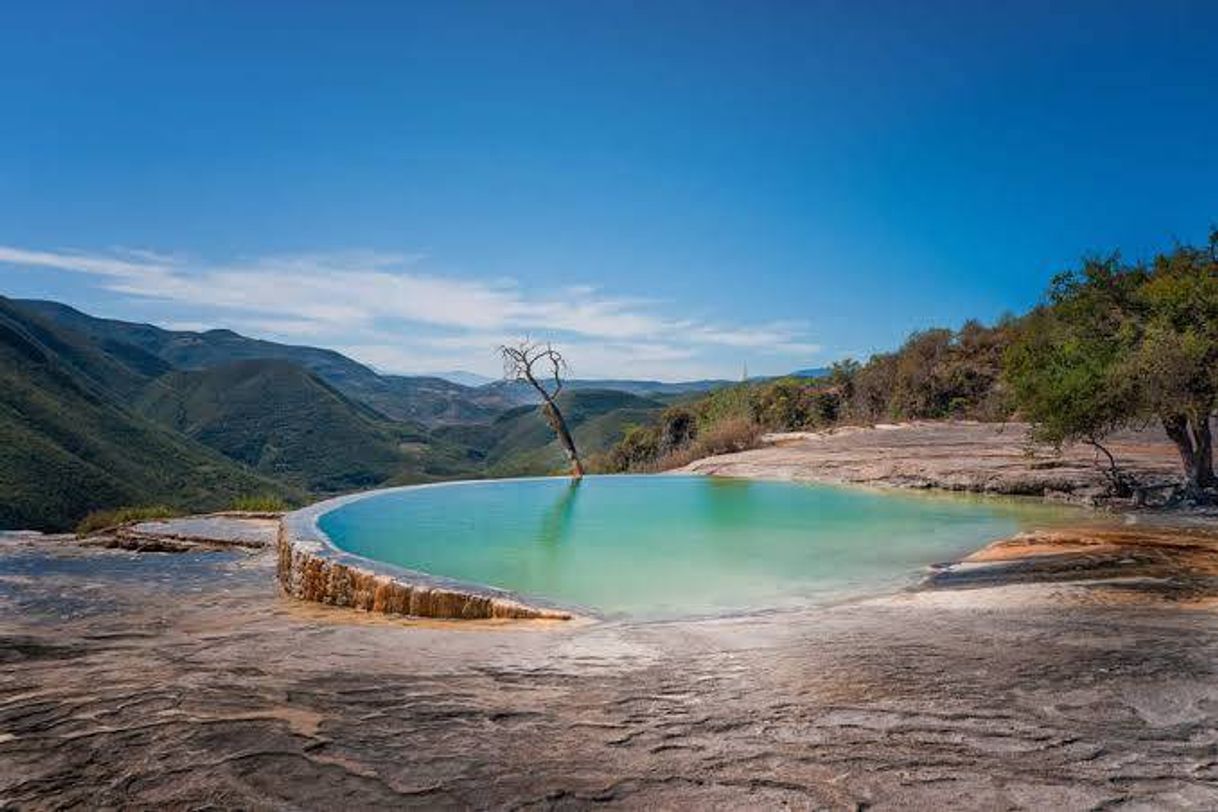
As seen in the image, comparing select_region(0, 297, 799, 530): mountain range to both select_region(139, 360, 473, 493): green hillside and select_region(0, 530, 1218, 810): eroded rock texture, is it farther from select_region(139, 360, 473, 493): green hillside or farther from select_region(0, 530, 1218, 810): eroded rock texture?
select_region(0, 530, 1218, 810): eroded rock texture

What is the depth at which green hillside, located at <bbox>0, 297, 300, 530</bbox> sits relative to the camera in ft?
127

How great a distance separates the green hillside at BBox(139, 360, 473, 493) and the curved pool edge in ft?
249

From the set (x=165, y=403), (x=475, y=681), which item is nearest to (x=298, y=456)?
(x=165, y=403)

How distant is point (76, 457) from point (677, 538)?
49534mm

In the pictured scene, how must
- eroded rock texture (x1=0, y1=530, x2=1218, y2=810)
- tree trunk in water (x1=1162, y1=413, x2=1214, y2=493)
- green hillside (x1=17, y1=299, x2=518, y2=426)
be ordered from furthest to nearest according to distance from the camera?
green hillside (x1=17, y1=299, x2=518, y2=426)
tree trunk in water (x1=1162, y1=413, x2=1214, y2=493)
eroded rock texture (x1=0, y1=530, x2=1218, y2=810)

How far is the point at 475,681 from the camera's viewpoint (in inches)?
122

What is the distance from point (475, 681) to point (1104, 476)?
10.1 m

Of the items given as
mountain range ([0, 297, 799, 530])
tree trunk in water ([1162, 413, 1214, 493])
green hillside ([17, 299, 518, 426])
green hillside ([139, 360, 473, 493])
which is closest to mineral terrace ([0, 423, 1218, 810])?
tree trunk in water ([1162, 413, 1214, 493])

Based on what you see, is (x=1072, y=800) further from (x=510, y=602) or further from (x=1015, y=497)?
(x=1015, y=497)

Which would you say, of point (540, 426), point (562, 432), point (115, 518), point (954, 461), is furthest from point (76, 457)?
point (540, 426)

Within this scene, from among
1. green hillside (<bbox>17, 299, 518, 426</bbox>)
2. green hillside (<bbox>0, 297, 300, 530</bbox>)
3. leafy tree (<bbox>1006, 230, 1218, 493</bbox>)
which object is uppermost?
green hillside (<bbox>17, 299, 518, 426</bbox>)

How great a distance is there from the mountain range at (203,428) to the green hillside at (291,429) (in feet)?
0.80

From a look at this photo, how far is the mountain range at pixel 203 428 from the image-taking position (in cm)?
4294

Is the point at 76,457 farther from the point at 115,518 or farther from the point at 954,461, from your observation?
the point at 954,461
